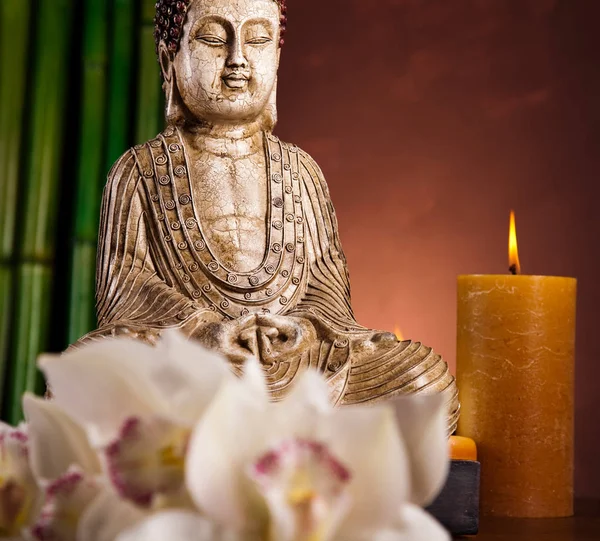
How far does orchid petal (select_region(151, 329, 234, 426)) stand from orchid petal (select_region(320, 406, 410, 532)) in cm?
3

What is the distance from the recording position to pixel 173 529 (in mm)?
281

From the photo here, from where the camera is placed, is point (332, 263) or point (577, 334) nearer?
point (332, 263)

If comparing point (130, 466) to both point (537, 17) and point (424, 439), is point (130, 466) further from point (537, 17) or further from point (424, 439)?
point (537, 17)

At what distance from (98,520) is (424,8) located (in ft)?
7.58

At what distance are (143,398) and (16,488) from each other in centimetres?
7

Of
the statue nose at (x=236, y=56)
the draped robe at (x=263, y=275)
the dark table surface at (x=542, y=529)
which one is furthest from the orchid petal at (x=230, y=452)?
the statue nose at (x=236, y=56)

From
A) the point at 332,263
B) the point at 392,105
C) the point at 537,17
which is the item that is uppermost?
the point at 537,17

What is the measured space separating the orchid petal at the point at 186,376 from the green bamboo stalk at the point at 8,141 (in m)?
2.15

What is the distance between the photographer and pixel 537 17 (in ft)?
8.04

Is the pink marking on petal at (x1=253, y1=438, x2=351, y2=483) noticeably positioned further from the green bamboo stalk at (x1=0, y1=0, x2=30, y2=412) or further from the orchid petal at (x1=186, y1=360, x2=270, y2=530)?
the green bamboo stalk at (x1=0, y1=0, x2=30, y2=412)

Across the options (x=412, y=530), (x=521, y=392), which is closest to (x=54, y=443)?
(x=412, y=530)

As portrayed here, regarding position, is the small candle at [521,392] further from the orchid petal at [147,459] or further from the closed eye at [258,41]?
the orchid petal at [147,459]

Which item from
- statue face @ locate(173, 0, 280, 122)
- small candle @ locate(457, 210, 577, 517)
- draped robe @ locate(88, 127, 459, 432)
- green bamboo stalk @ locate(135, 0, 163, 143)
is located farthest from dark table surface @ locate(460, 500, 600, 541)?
green bamboo stalk @ locate(135, 0, 163, 143)

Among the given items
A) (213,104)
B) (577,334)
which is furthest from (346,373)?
(577,334)
